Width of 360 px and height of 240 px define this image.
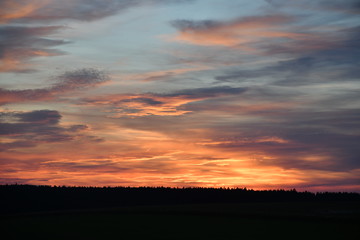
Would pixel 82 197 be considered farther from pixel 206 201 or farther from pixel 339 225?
pixel 339 225

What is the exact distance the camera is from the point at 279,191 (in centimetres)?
18238

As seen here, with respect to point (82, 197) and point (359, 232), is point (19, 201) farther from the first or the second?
point (359, 232)

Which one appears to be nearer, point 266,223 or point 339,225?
point 339,225

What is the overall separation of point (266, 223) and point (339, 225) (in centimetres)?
1076

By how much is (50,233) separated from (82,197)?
104 meters

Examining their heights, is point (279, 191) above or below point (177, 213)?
above

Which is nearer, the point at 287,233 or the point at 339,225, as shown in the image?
the point at 287,233

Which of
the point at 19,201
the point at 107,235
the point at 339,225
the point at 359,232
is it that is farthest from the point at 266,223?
the point at 19,201

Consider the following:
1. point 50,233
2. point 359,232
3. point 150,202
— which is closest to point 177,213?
point 50,233

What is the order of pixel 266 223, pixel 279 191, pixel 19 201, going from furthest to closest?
pixel 279 191
pixel 19 201
pixel 266 223

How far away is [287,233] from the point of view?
59.5 meters

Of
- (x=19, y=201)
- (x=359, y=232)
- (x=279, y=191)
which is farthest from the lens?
(x=279, y=191)

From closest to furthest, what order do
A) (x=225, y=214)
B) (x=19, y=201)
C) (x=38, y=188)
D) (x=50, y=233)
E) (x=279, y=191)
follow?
(x=50, y=233) → (x=225, y=214) → (x=19, y=201) → (x=38, y=188) → (x=279, y=191)

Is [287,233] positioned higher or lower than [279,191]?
lower
